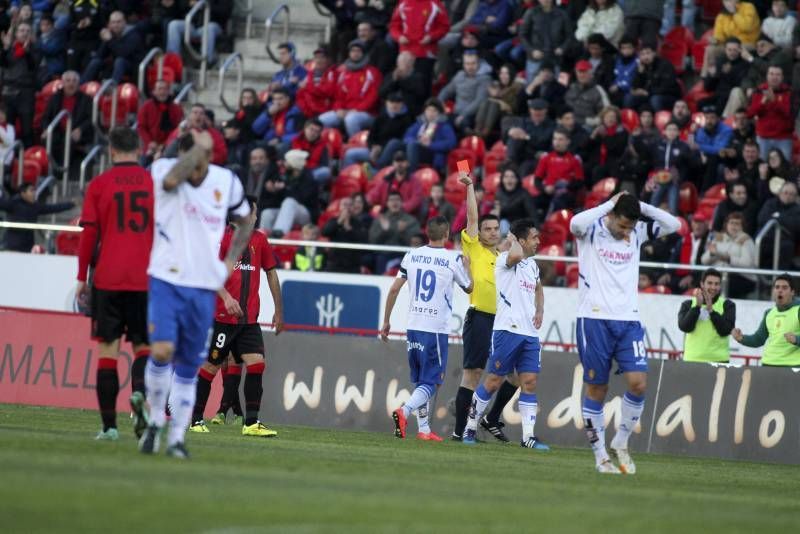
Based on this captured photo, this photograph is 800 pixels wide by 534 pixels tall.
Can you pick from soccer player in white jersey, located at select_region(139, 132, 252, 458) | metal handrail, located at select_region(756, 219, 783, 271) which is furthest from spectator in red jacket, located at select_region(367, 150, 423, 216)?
soccer player in white jersey, located at select_region(139, 132, 252, 458)

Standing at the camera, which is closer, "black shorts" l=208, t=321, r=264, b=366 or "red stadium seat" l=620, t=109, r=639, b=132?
"black shorts" l=208, t=321, r=264, b=366

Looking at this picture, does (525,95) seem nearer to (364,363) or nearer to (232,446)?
(364,363)

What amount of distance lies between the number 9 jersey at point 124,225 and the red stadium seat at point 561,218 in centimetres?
1268

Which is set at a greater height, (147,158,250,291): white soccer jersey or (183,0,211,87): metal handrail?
(183,0,211,87): metal handrail

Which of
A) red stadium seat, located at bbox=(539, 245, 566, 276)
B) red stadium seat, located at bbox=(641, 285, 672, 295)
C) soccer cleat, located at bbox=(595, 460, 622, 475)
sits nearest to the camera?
soccer cleat, located at bbox=(595, 460, 622, 475)

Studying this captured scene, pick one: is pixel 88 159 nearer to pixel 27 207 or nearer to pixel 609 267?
pixel 27 207

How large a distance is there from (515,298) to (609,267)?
455 cm

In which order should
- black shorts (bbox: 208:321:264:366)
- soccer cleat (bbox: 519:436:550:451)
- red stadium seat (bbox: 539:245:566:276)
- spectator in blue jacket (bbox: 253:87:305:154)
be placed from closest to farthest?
black shorts (bbox: 208:321:264:366) < soccer cleat (bbox: 519:436:550:451) < red stadium seat (bbox: 539:245:566:276) < spectator in blue jacket (bbox: 253:87:305:154)

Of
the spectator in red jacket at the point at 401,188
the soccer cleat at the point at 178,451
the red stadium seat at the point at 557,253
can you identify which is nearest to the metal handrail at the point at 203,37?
the spectator in red jacket at the point at 401,188

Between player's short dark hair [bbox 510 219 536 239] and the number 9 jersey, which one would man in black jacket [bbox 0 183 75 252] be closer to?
player's short dark hair [bbox 510 219 536 239]

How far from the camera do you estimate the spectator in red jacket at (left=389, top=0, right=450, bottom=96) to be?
28.9 meters

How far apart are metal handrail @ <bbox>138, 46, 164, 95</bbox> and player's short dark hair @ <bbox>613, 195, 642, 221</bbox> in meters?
18.6

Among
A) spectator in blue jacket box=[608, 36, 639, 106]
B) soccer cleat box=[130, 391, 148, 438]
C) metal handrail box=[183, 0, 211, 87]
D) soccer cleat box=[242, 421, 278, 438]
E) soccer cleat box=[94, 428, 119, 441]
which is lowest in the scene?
soccer cleat box=[242, 421, 278, 438]

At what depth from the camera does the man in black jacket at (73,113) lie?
99.8 ft
